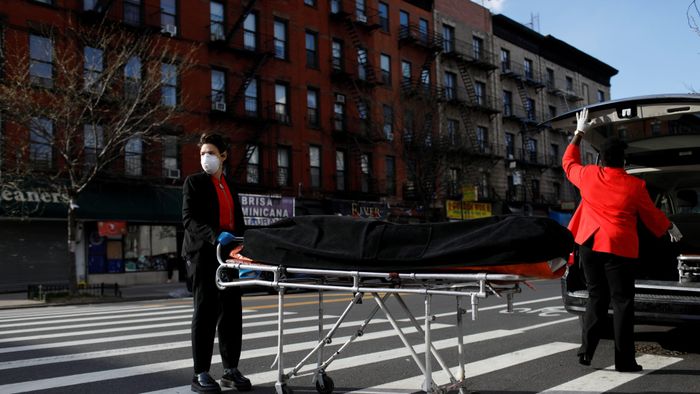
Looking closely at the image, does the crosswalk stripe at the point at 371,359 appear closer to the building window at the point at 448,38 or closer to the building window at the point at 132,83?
the building window at the point at 132,83

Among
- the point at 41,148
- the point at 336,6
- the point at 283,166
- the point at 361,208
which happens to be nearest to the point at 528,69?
the point at 336,6

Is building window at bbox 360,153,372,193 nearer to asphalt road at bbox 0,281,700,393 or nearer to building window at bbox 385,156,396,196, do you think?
building window at bbox 385,156,396,196

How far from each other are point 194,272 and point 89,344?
3.88m

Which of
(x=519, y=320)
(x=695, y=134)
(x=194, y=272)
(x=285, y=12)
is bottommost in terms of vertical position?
(x=519, y=320)

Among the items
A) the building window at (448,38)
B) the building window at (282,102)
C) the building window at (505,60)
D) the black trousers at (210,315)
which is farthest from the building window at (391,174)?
the black trousers at (210,315)

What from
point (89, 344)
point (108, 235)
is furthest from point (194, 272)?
point (108, 235)

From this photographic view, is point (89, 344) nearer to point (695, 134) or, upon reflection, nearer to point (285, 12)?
point (695, 134)

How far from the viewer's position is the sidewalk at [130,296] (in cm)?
1820

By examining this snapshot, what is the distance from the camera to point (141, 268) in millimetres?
27172

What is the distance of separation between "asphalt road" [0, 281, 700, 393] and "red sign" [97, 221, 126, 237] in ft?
46.4

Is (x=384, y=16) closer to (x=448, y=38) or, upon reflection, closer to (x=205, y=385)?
(x=448, y=38)

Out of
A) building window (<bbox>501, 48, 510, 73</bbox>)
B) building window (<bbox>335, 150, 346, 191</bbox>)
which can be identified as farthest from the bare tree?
building window (<bbox>501, 48, 510, 73</bbox>)

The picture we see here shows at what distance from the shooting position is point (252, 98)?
30609 mm

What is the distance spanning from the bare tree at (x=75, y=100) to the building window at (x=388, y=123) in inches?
512
